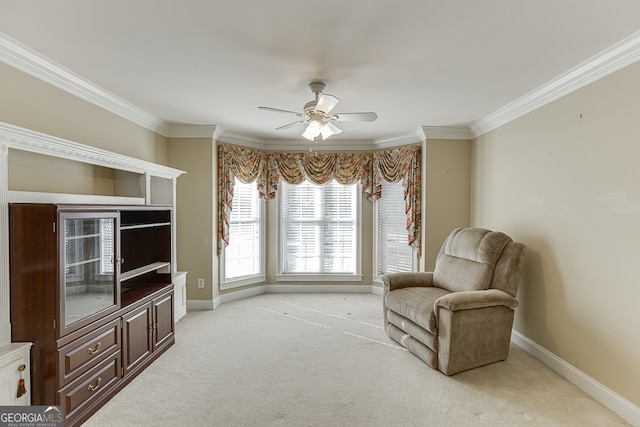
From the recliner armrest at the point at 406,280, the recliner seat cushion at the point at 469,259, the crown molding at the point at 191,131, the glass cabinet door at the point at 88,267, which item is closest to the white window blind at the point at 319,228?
the crown molding at the point at 191,131

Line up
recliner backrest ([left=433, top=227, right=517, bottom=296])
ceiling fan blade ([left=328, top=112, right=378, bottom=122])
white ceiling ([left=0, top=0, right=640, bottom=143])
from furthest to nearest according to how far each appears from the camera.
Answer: recliner backrest ([left=433, top=227, right=517, bottom=296]) < ceiling fan blade ([left=328, top=112, right=378, bottom=122]) < white ceiling ([left=0, top=0, right=640, bottom=143])

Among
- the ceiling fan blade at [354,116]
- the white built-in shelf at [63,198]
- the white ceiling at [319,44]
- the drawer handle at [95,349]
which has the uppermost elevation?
the white ceiling at [319,44]

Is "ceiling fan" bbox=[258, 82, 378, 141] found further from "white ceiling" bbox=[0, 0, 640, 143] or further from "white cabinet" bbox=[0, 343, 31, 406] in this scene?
"white cabinet" bbox=[0, 343, 31, 406]

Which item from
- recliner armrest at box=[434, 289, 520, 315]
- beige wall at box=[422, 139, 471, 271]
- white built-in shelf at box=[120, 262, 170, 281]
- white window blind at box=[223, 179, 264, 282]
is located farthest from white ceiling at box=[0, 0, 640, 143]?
white window blind at box=[223, 179, 264, 282]

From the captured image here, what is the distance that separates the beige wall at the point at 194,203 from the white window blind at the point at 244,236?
442 millimetres

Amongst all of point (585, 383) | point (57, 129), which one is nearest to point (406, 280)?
point (585, 383)

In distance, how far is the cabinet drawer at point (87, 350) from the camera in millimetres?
2135

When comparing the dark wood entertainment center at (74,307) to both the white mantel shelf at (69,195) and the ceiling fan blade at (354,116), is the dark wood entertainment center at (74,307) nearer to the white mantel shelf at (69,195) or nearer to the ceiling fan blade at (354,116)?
the white mantel shelf at (69,195)

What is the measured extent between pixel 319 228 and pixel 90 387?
3.80 metres

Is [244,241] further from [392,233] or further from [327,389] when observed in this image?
[327,389]

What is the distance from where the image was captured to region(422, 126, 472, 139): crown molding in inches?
181

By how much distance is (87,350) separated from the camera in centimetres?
231

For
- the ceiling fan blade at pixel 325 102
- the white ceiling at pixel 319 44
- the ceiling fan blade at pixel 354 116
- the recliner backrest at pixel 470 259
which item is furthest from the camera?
the recliner backrest at pixel 470 259

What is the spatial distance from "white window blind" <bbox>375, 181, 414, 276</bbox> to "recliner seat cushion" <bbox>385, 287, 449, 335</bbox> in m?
1.54
